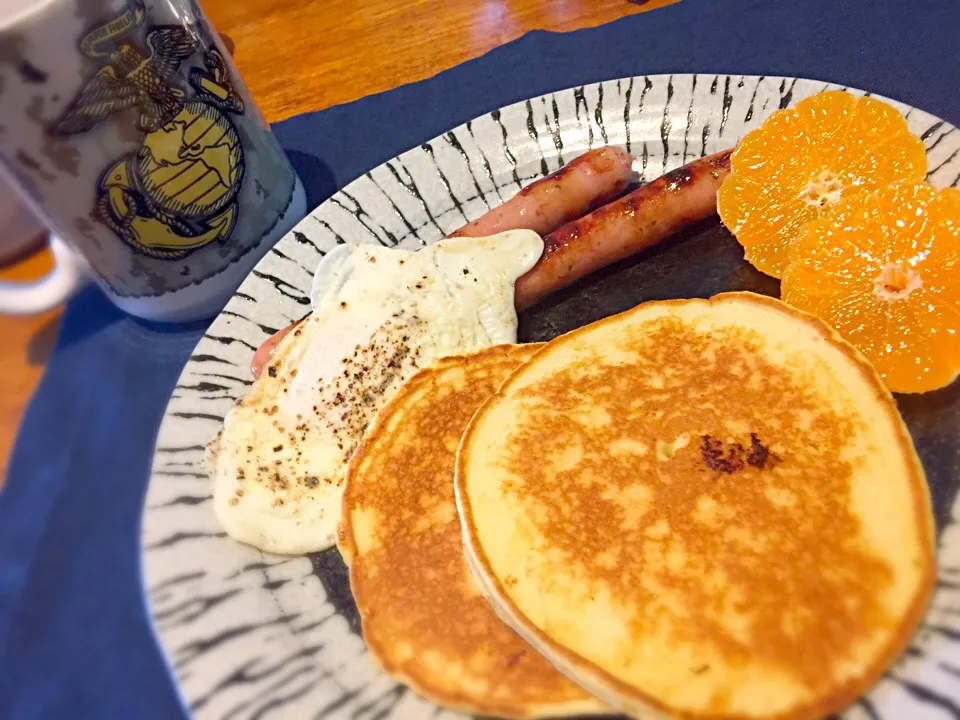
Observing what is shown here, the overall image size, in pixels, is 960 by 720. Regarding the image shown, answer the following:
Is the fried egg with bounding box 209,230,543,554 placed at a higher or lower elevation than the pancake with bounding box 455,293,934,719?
higher

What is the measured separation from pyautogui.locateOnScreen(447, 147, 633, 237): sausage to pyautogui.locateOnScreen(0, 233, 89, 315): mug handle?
0.91 meters

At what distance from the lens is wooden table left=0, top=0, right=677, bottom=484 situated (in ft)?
7.55

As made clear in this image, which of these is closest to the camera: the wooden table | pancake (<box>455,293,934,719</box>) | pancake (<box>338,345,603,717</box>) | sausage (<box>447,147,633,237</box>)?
pancake (<box>455,293,934,719</box>)

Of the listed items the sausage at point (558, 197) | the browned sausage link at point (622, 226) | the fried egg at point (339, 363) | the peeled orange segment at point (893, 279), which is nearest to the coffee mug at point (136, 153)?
the fried egg at point (339, 363)

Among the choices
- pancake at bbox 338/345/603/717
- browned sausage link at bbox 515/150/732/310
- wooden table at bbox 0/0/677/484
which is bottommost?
pancake at bbox 338/345/603/717

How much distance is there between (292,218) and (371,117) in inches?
22.9

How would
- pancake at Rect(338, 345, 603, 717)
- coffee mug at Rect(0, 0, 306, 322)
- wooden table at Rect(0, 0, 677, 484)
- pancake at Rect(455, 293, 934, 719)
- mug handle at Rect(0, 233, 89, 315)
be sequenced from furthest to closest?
wooden table at Rect(0, 0, 677, 484), mug handle at Rect(0, 233, 89, 315), coffee mug at Rect(0, 0, 306, 322), pancake at Rect(338, 345, 603, 717), pancake at Rect(455, 293, 934, 719)

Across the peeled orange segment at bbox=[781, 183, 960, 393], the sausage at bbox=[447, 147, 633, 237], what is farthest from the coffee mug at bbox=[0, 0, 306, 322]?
the peeled orange segment at bbox=[781, 183, 960, 393]

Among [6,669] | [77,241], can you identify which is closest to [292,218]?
[77,241]

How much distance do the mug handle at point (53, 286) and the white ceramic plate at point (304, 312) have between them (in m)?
0.32

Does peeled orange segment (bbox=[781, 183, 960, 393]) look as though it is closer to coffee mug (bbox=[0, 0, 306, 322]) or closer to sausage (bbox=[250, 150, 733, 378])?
sausage (bbox=[250, 150, 733, 378])

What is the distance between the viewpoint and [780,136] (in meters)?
1.48

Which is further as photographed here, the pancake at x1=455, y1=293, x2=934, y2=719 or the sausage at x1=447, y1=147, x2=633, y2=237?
the sausage at x1=447, y1=147, x2=633, y2=237

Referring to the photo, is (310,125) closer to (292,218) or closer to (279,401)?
(292,218)
